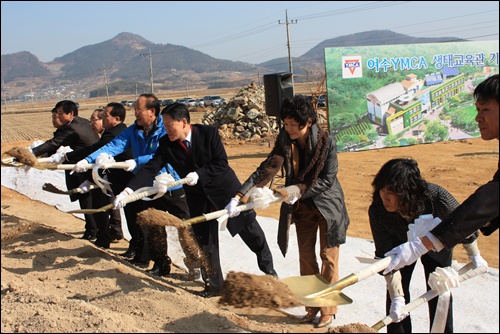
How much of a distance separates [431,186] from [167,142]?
2190 millimetres

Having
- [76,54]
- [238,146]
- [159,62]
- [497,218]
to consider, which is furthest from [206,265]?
[76,54]

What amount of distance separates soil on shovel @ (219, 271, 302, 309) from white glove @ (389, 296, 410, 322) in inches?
20.3

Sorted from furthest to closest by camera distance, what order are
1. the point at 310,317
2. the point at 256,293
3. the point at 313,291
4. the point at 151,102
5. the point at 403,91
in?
the point at 403,91 < the point at 151,102 < the point at 310,317 < the point at 313,291 < the point at 256,293

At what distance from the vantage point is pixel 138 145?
4.82 m

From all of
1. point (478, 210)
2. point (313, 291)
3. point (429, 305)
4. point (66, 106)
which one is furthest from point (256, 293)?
point (66, 106)

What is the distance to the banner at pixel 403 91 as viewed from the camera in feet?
42.7

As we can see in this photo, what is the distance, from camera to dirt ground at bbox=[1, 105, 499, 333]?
312 cm

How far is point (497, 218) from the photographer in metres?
2.39

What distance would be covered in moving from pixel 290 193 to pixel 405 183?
0.86 meters

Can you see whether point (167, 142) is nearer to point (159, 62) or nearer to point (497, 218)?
point (497, 218)

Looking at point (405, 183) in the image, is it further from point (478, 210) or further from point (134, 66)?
point (134, 66)

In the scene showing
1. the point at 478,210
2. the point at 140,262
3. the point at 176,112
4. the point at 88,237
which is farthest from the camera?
the point at 88,237

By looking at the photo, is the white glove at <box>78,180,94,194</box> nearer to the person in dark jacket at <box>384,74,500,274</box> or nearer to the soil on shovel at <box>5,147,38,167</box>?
the soil on shovel at <box>5,147,38,167</box>

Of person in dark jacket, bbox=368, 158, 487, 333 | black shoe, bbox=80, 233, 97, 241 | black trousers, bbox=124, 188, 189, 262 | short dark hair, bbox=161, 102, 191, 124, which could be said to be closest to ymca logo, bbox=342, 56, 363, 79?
black shoe, bbox=80, 233, 97, 241
